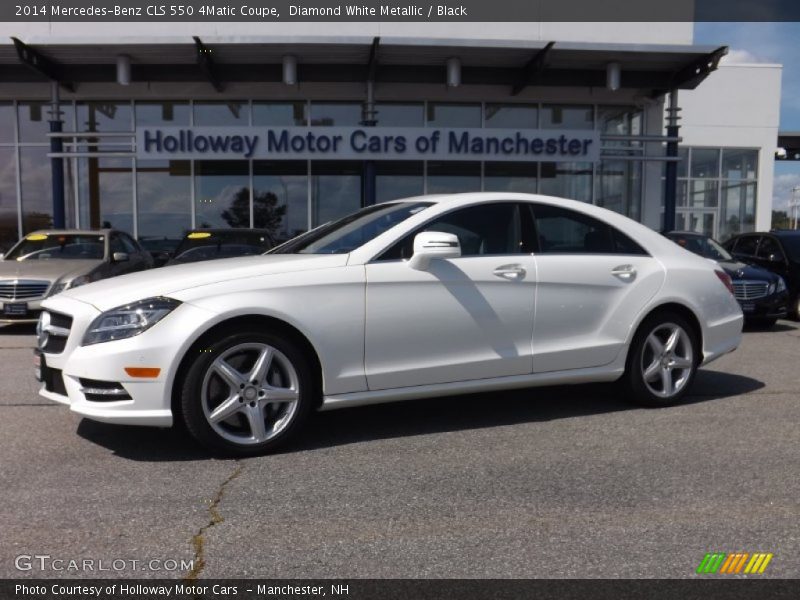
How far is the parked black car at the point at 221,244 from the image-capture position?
1046 centimetres

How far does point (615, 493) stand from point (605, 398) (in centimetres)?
225

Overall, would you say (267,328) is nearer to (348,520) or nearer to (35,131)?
(348,520)

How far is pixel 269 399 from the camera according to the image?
14.1 ft

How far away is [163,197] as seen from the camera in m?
18.5

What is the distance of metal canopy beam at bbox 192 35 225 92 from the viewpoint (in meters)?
14.8

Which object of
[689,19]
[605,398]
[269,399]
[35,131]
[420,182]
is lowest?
[605,398]

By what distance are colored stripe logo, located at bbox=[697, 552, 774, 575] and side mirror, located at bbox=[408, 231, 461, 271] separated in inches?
88.8

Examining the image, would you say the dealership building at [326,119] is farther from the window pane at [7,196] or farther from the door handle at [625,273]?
the door handle at [625,273]

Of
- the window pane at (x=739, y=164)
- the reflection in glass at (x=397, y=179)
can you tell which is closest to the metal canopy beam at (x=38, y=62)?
the reflection in glass at (x=397, y=179)

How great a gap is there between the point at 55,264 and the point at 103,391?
7.24 metres

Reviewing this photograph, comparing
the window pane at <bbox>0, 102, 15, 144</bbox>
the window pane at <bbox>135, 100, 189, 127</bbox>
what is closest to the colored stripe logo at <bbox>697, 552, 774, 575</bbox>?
the window pane at <bbox>135, 100, 189, 127</bbox>

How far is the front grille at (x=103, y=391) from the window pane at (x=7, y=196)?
55.5ft

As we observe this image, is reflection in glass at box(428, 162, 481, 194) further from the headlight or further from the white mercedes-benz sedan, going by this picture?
the headlight
